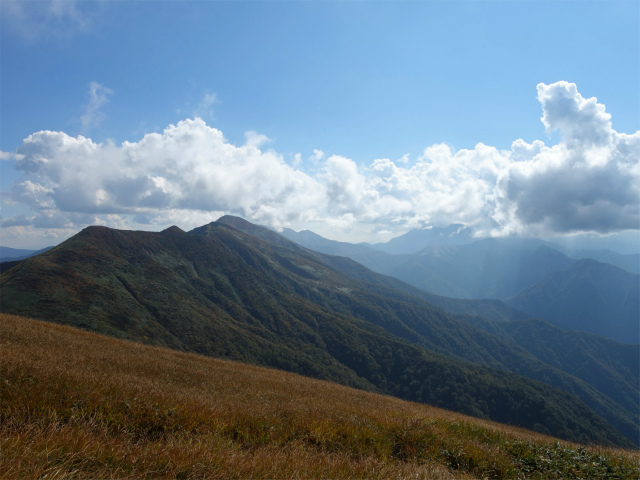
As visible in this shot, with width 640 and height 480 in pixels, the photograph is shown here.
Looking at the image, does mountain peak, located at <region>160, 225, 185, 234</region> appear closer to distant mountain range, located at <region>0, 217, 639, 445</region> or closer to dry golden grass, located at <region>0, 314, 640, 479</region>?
distant mountain range, located at <region>0, 217, 639, 445</region>

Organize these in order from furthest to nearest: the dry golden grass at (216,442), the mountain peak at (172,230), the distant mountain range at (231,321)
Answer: the mountain peak at (172,230) → the distant mountain range at (231,321) → the dry golden grass at (216,442)

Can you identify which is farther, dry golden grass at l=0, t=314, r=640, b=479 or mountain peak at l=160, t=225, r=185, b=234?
mountain peak at l=160, t=225, r=185, b=234

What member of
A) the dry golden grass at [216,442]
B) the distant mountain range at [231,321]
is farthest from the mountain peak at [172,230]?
the dry golden grass at [216,442]

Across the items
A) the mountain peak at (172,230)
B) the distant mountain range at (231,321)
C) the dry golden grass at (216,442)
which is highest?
the mountain peak at (172,230)

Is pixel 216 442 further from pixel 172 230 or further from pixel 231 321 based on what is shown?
pixel 172 230

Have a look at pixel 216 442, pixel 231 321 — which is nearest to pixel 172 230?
pixel 231 321

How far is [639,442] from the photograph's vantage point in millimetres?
183875

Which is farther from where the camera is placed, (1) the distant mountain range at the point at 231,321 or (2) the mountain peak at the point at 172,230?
(2) the mountain peak at the point at 172,230

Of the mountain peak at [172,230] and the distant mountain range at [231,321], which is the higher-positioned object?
the mountain peak at [172,230]

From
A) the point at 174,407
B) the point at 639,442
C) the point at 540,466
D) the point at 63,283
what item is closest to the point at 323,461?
the point at 174,407

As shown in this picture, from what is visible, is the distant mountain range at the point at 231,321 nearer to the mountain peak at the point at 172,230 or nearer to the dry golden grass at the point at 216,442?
the mountain peak at the point at 172,230

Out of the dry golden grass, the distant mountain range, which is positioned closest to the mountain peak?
the distant mountain range

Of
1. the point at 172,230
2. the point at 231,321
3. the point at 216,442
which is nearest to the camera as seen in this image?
the point at 216,442

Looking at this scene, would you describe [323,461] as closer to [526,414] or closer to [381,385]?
[381,385]
